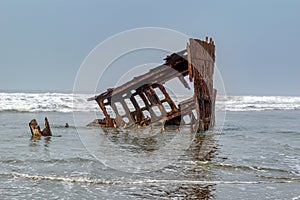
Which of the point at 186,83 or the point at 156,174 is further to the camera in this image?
the point at 186,83

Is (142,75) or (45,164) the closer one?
(45,164)

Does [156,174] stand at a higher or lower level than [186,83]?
lower

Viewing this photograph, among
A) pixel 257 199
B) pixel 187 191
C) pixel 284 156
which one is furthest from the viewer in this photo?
pixel 284 156

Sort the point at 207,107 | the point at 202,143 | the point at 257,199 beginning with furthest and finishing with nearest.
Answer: the point at 207,107
the point at 202,143
the point at 257,199

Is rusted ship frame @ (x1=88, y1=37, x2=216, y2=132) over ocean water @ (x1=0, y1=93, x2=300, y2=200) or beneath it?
over

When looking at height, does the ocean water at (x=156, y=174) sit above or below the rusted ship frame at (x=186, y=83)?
below

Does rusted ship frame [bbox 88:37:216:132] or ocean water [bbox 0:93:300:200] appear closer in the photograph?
ocean water [bbox 0:93:300:200]

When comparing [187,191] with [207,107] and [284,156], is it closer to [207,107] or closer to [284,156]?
[284,156]

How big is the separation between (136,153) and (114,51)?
8.70 ft

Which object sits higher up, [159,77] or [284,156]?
[159,77]

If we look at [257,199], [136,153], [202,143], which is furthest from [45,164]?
[202,143]

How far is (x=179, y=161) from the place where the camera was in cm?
776

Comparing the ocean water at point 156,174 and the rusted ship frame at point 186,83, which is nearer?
the ocean water at point 156,174

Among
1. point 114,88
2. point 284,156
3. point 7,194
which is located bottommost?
point 284,156
